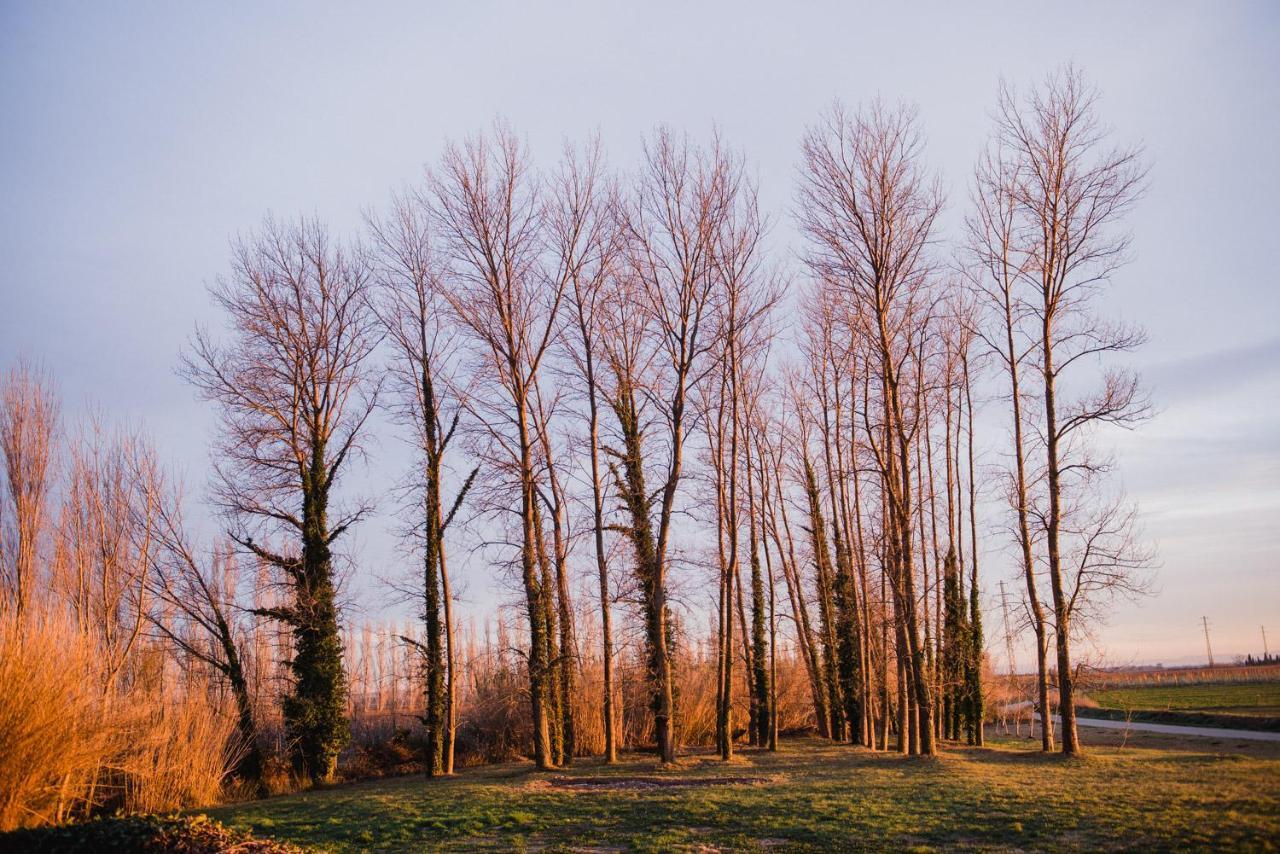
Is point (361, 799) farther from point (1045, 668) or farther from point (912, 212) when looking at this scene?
point (912, 212)

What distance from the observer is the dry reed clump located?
1059 cm

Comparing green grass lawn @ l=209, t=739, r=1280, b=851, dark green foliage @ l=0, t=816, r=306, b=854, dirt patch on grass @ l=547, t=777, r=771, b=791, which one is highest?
dark green foliage @ l=0, t=816, r=306, b=854

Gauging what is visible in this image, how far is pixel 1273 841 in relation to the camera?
255 inches

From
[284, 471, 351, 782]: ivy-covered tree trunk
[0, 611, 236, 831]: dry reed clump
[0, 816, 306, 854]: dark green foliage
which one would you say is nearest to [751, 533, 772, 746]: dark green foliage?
[284, 471, 351, 782]: ivy-covered tree trunk

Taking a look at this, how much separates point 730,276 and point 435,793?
43.7ft

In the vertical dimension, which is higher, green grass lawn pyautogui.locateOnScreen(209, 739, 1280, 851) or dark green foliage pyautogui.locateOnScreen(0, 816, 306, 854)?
dark green foliage pyautogui.locateOnScreen(0, 816, 306, 854)

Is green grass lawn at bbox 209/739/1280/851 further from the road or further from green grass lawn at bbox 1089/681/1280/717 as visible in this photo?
green grass lawn at bbox 1089/681/1280/717

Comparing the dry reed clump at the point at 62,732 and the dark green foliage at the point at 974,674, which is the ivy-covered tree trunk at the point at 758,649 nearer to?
the dark green foliage at the point at 974,674

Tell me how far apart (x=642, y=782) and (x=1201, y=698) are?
56.6 feet

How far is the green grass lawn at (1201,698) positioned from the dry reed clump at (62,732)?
1628cm

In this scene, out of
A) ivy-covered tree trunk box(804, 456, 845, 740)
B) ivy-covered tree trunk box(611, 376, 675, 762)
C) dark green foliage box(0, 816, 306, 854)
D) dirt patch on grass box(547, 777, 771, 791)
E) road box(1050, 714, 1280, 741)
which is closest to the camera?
dark green foliage box(0, 816, 306, 854)

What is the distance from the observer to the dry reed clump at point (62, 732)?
1059 centimetres

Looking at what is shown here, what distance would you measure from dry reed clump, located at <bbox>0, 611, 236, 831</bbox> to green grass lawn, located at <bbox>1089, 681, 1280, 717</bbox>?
641 inches

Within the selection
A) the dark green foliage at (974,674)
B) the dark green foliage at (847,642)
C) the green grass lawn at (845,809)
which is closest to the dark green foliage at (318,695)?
the green grass lawn at (845,809)
